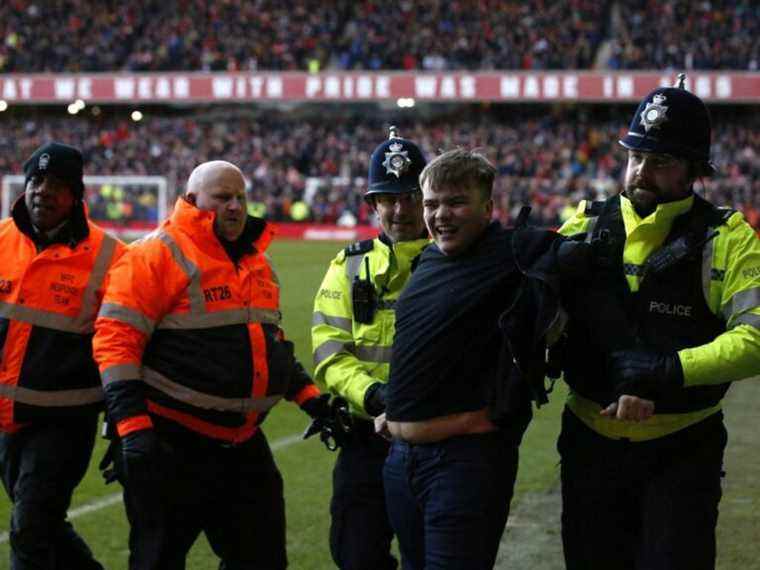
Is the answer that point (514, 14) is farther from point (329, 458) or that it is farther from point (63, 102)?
point (329, 458)

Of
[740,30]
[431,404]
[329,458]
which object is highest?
[740,30]

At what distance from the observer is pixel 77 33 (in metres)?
48.6

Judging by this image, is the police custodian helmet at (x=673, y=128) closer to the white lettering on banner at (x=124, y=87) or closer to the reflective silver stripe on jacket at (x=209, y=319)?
the reflective silver stripe on jacket at (x=209, y=319)

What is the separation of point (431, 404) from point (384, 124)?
40588 mm

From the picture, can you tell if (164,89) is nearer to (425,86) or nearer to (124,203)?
(425,86)

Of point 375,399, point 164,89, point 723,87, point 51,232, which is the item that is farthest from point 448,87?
point 375,399

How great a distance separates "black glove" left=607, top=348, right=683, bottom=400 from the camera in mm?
3977

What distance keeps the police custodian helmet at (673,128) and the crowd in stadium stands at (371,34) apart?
124 feet

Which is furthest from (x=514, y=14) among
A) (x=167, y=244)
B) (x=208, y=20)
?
(x=167, y=244)

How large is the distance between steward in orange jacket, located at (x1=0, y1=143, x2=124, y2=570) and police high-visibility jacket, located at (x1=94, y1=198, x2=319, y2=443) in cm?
56

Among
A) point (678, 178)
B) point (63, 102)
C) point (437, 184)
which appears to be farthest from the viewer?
point (63, 102)

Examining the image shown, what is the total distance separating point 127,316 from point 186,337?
0.25 meters

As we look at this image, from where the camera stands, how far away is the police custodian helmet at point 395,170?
5117mm

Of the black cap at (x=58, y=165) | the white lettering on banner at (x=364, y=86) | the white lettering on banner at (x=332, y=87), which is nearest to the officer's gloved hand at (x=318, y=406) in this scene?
the black cap at (x=58, y=165)
